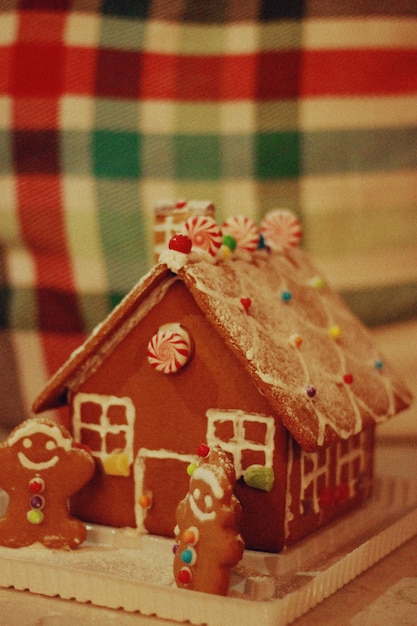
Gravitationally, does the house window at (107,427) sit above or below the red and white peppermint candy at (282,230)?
below

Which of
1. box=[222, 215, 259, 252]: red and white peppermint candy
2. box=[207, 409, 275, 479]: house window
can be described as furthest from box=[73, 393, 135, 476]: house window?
box=[222, 215, 259, 252]: red and white peppermint candy

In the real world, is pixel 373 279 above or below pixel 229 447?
above

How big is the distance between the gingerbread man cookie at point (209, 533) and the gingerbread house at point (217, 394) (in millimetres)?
97

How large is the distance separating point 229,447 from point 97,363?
20 cm

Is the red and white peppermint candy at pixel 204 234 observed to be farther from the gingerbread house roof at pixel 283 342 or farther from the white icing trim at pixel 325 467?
the white icing trim at pixel 325 467

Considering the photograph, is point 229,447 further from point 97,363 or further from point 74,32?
point 74,32

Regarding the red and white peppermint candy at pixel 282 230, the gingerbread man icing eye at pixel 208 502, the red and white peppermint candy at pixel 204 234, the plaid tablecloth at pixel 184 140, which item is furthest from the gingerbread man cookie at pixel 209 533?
the plaid tablecloth at pixel 184 140

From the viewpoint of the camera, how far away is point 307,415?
1012mm

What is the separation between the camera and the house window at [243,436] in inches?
40.8

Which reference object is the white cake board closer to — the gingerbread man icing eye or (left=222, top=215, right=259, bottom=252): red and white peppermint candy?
the gingerbread man icing eye

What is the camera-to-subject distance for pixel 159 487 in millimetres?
1102

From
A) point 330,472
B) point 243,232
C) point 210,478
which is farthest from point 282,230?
point 210,478

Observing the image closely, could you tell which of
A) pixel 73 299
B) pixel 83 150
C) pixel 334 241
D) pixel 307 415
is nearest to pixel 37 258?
pixel 73 299

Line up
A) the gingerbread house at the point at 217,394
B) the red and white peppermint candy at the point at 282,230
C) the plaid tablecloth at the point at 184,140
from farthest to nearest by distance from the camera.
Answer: the plaid tablecloth at the point at 184,140
the red and white peppermint candy at the point at 282,230
the gingerbread house at the point at 217,394
